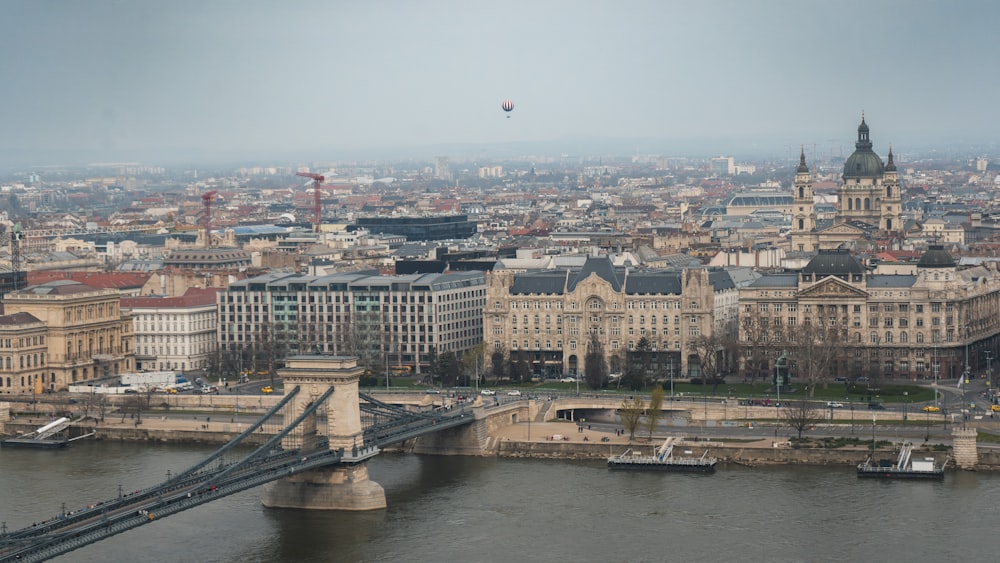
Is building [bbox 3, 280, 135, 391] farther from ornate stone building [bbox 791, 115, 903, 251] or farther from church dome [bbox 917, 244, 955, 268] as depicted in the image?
ornate stone building [bbox 791, 115, 903, 251]

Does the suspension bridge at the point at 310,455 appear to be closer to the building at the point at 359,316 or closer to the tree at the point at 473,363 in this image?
the tree at the point at 473,363

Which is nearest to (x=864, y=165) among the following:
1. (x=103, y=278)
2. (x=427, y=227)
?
(x=427, y=227)

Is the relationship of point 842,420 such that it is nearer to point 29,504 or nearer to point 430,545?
point 430,545

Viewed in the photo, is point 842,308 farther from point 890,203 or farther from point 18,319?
point 890,203

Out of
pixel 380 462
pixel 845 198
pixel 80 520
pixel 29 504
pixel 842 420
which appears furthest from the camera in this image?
pixel 845 198

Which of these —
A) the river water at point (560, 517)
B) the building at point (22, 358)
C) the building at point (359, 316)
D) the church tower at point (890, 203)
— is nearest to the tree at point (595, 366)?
the building at point (359, 316)

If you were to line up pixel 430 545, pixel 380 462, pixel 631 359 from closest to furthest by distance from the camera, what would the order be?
1. pixel 430 545
2. pixel 380 462
3. pixel 631 359

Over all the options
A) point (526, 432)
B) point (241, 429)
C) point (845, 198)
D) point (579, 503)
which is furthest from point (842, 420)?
point (845, 198)

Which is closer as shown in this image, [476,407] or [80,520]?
[80,520]
